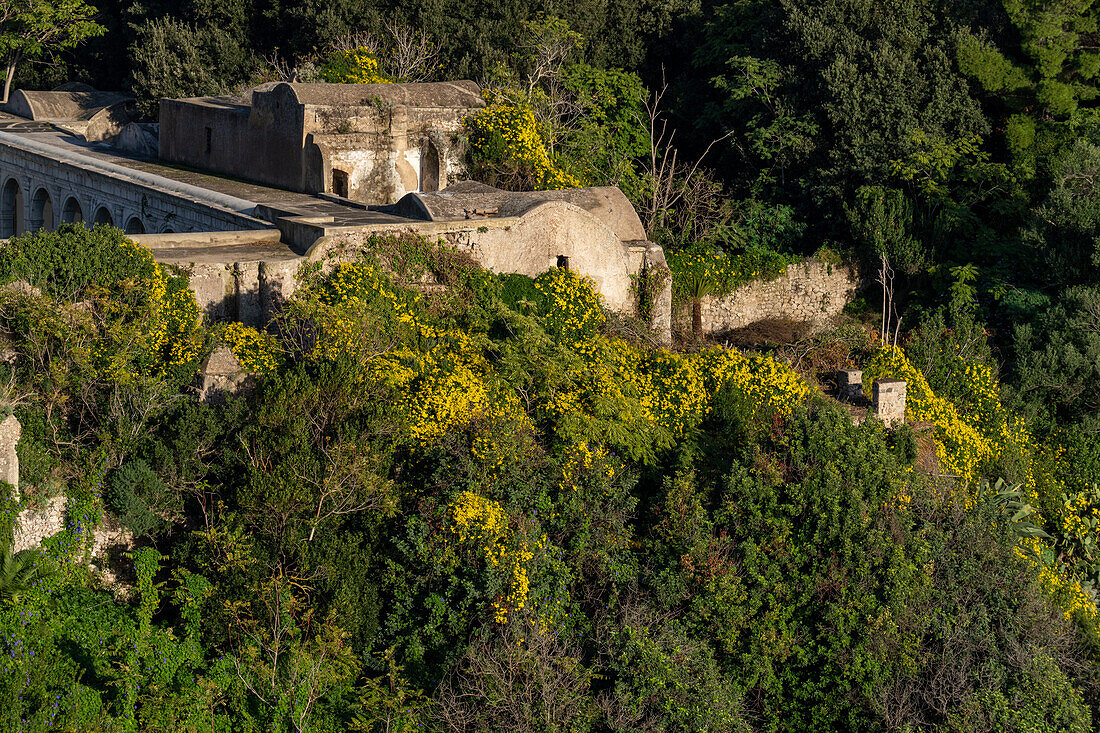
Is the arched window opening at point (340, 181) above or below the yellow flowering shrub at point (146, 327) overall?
above

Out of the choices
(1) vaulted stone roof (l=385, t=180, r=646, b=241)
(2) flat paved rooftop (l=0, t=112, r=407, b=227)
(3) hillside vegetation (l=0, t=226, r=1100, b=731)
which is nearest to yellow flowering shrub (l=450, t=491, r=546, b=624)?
(3) hillside vegetation (l=0, t=226, r=1100, b=731)

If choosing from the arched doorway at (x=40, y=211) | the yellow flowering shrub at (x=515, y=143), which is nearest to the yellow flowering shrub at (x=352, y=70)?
the yellow flowering shrub at (x=515, y=143)

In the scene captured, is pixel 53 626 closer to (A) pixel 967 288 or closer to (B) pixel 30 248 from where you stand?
(B) pixel 30 248

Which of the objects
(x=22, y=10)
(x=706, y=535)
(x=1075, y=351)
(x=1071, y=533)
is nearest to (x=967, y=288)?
(x=1075, y=351)

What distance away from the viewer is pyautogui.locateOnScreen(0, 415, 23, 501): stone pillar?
1263cm

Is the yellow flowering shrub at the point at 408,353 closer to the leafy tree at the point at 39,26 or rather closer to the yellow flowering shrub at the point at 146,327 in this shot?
the yellow flowering shrub at the point at 146,327

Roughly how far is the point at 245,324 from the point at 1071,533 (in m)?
11.7

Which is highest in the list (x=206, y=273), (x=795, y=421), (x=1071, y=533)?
(x=206, y=273)

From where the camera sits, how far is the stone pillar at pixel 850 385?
17125 millimetres

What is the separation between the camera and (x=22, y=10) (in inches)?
1468

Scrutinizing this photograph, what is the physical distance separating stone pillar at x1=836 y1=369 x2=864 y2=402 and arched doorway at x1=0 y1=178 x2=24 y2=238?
20211 mm

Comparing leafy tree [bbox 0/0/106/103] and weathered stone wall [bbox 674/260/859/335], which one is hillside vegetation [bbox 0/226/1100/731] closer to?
weathered stone wall [bbox 674/260/859/335]

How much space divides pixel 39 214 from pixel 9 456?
16.1 m

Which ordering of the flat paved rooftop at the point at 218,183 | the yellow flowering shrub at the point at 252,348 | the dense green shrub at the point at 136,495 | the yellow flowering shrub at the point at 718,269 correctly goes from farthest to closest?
the yellow flowering shrub at the point at 718,269 < the flat paved rooftop at the point at 218,183 < the yellow flowering shrub at the point at 252,348 < the dense green shrub at the point at 136,495
